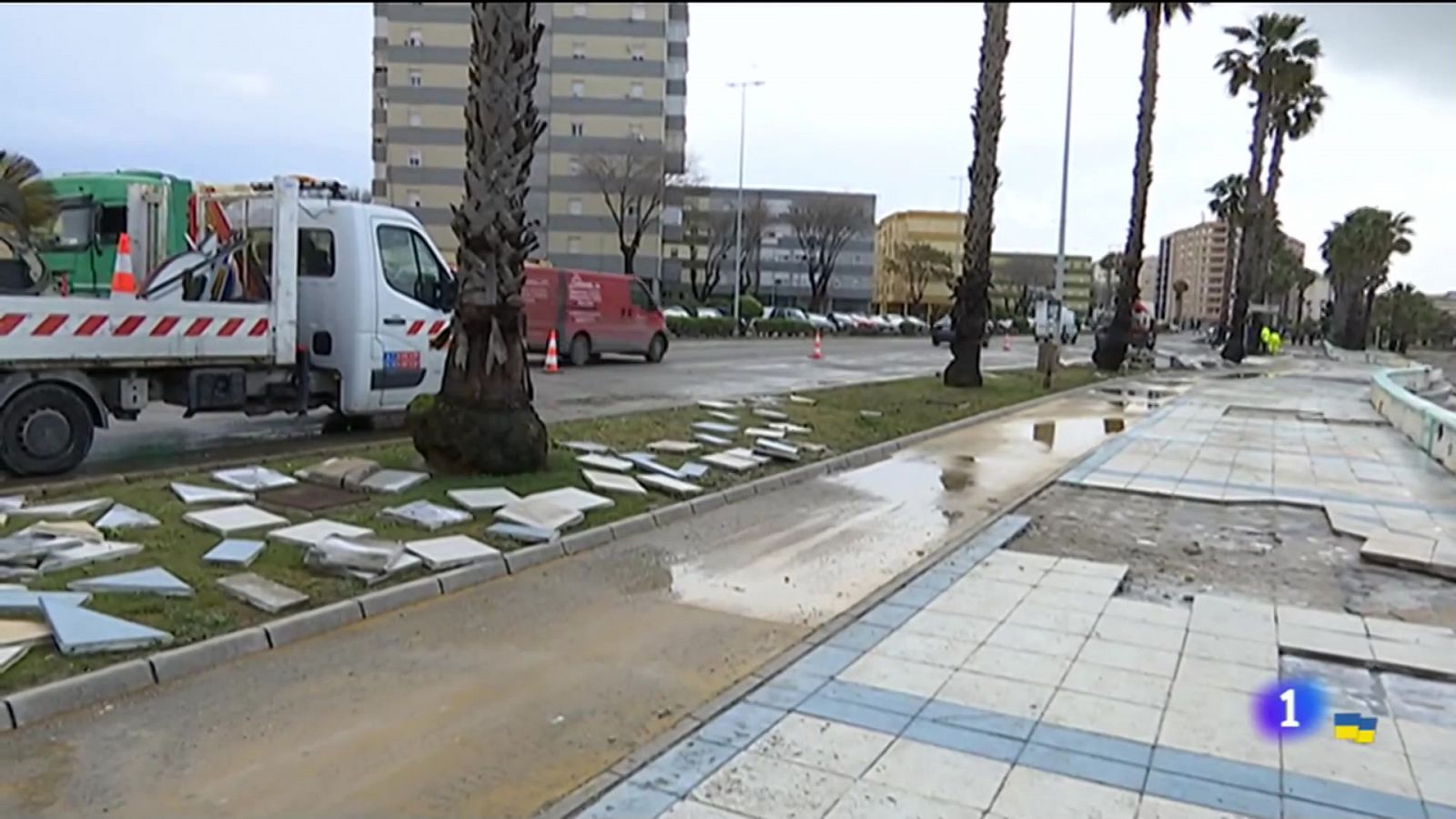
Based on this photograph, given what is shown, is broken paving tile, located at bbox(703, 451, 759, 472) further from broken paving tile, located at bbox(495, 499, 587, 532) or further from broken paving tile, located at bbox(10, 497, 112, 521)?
broken paving tile, located at bbox(10, 497, 112, 521)

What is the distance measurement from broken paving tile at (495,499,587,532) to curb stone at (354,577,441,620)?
1303 mm

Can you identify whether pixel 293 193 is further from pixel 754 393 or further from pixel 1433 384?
pixel 1433 384

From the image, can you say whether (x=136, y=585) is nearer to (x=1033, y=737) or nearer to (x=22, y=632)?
(x=22, y=632)

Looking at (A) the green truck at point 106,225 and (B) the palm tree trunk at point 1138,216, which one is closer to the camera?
(A) the green truck at point 106,225

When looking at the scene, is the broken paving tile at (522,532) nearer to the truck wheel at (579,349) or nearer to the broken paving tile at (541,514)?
the broken paving tile at (541,514)

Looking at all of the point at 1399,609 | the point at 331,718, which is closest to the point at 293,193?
the point at 331,718

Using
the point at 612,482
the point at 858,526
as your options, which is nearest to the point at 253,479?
the point at 612,482

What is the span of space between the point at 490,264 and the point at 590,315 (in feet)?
52.9

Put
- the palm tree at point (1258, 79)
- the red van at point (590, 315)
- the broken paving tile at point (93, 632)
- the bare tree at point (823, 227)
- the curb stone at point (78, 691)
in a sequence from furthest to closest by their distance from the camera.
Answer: the bare tree at point (823, 227)
the palm tree at point (1258, 79)
the red van at point (590, 315)
the broken paving tile at point (93, 632)
the curb stone at point (78, 691)

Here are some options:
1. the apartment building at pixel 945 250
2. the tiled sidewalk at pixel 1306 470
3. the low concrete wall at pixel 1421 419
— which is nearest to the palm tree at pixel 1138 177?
the low concrete wall at pixel 1421 419

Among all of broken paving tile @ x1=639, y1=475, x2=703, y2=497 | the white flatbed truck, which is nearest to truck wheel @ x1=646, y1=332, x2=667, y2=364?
the white flatbed truck

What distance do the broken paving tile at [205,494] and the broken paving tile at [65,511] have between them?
503 mm

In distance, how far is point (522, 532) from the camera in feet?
24.1

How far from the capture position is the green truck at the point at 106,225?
10625 millimetres
